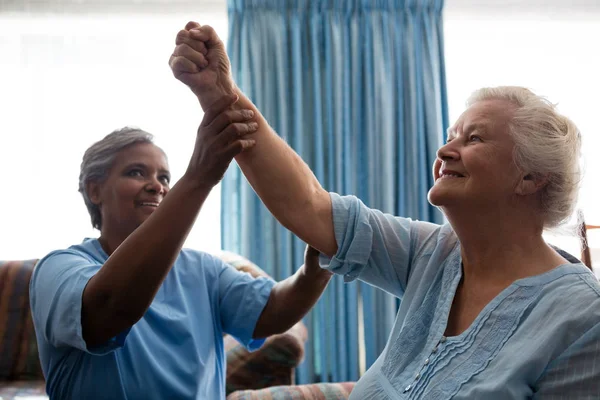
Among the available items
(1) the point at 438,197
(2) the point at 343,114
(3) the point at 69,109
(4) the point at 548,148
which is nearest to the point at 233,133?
(1) the point at 438,197

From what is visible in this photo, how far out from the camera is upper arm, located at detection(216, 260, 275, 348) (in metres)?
1.66

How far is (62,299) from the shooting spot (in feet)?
4.33

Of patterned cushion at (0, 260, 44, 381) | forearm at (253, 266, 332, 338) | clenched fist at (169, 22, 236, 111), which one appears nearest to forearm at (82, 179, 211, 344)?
clenched fist at (169, 22, 236, 111)

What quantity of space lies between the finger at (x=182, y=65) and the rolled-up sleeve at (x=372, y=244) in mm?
436

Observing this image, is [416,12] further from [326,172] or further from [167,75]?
[167,75]

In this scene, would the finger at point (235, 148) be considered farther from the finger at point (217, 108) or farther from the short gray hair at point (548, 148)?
the short gray hair at point (548, 148)

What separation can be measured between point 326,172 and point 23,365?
1969mm

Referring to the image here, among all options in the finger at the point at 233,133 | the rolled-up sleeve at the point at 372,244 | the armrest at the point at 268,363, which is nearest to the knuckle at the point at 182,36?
the finger at the point at 233,133

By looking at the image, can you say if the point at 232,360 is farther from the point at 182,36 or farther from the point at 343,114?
the point at 343,114

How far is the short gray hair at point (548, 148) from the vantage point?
1283 mm

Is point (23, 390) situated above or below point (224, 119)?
below

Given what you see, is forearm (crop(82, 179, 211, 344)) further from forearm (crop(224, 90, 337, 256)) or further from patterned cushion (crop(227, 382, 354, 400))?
patterned cushion (crop(227, 382, 354, 400))

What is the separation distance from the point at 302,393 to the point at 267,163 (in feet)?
3.35

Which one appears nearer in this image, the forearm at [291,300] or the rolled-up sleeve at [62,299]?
the rolled-up sleeve at [62,299]
